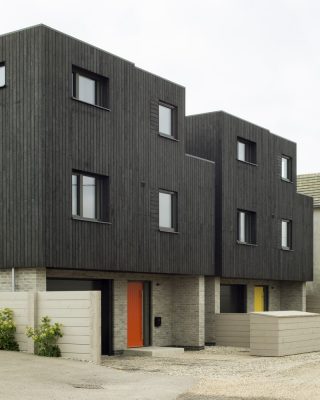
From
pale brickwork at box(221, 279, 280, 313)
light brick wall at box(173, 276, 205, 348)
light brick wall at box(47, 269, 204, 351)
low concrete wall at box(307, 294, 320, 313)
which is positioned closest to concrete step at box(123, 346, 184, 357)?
light brick wall at box(47, 269, 204, 351)

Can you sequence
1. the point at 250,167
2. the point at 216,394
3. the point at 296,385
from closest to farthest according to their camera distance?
the point at 216,394, the point at 296,385, the point at 250,167

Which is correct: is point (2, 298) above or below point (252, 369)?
above

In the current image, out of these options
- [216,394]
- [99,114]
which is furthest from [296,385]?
[99,114]

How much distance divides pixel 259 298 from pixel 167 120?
11.1m

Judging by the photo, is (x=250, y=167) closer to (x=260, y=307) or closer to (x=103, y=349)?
(x=260, y=307)

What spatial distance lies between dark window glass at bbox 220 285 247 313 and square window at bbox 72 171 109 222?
32.6 ft

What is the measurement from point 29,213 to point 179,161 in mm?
7572

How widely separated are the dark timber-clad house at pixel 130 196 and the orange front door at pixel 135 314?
68mm

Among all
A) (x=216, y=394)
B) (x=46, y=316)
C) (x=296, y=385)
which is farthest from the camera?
(x=46, y=316)

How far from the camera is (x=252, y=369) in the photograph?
21.0 meters

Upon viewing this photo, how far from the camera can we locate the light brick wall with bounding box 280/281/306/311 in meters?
37.0

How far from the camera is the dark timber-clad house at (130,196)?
22.1 m

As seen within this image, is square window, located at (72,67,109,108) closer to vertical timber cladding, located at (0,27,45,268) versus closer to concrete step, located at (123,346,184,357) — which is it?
vertical timber cladding, located at (0,27,45,268)

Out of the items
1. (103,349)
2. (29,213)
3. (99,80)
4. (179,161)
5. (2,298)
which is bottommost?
(103,349)
